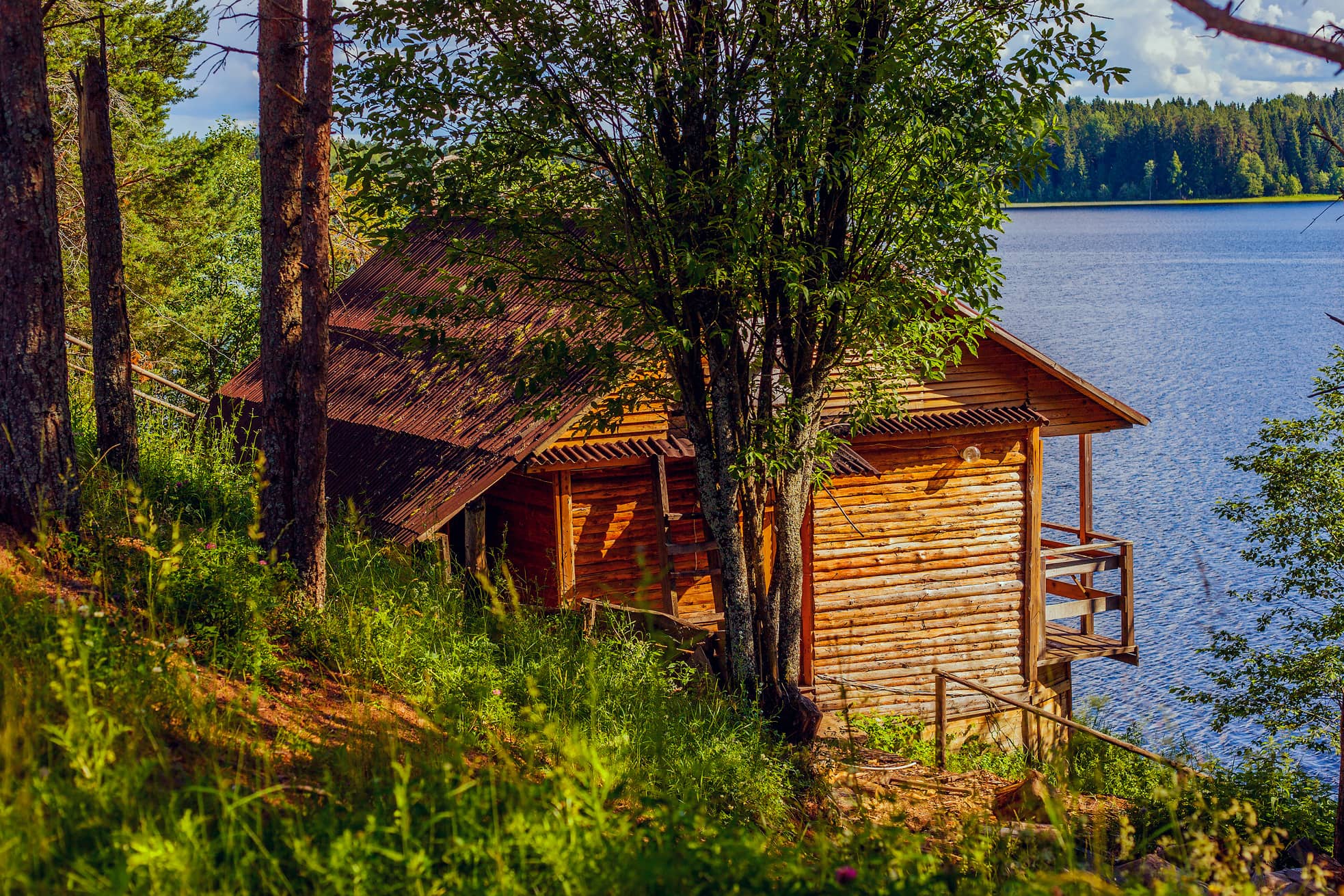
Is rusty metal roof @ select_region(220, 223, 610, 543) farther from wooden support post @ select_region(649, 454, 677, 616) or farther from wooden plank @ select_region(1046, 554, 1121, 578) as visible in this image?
wooden plank @ select_region(1046, 554, 1121, 578)

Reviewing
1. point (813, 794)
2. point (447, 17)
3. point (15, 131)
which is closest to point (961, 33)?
point (447, 17)

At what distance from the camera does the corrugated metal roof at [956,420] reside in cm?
1570

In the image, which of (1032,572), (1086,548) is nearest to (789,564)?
(1032,572)

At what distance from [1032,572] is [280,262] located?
1273cm

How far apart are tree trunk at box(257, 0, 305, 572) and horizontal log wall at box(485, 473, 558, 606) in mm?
5864

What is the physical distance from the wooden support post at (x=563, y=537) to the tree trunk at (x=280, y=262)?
19.1 ft

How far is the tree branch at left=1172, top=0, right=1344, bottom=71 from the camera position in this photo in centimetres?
424

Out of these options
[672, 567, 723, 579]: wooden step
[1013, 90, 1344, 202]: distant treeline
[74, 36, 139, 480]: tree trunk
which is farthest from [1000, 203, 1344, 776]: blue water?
[1013, 90, 1344, 202]: distant treeline

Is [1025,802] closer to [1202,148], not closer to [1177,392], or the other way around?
[1177,392]

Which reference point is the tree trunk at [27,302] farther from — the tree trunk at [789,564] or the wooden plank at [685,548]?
the wooden plank at [685,548]

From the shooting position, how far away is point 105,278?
35.3 feet

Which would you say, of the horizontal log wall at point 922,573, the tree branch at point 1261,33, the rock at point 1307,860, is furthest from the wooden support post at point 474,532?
the tree branch at point 1261,33

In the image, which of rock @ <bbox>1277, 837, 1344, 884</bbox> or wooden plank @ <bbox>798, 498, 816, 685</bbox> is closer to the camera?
rock @ <bbox>1277, 837, 1344, 884</bbox>

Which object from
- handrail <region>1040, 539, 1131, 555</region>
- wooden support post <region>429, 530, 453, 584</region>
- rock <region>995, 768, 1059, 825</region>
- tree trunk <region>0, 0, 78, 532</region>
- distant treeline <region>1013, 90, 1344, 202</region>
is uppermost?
distant treeline <region>1013, 90, 1344, 202</region>
